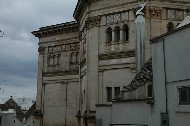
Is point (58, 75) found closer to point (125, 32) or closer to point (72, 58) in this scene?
point (72, 58)

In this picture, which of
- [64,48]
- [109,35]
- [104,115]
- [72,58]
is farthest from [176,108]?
[64,48]

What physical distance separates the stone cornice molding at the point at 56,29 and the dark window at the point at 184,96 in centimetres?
2333

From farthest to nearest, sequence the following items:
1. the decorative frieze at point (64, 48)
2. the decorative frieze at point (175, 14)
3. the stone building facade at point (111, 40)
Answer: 1. the decorative frieze at point (64, 48)
2. the decorative frieze at point (175, 14)
3. the stone building facade at point (111, 40)

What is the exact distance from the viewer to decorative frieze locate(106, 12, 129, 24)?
27547 millimetres

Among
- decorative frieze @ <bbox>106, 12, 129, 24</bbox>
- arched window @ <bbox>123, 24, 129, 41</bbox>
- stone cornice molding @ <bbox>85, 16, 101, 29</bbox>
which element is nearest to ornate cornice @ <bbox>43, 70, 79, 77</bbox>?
stone cornice molding @ <bbox>85, 16, 101, 29</bbox>

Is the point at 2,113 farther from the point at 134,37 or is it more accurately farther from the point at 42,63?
the point at 134,37

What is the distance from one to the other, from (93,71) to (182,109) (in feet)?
46.4

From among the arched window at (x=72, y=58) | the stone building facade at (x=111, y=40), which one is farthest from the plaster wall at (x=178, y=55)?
the arched window at (x=72, y=58)

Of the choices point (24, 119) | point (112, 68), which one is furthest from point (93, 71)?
point (24, 119)

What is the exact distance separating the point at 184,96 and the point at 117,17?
1449 centimetres

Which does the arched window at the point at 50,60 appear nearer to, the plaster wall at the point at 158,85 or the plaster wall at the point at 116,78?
the plaster wall at the point at 116,78

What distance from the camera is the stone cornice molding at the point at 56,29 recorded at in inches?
1470

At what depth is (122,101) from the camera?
1908cm

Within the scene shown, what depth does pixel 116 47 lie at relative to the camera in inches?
1078
